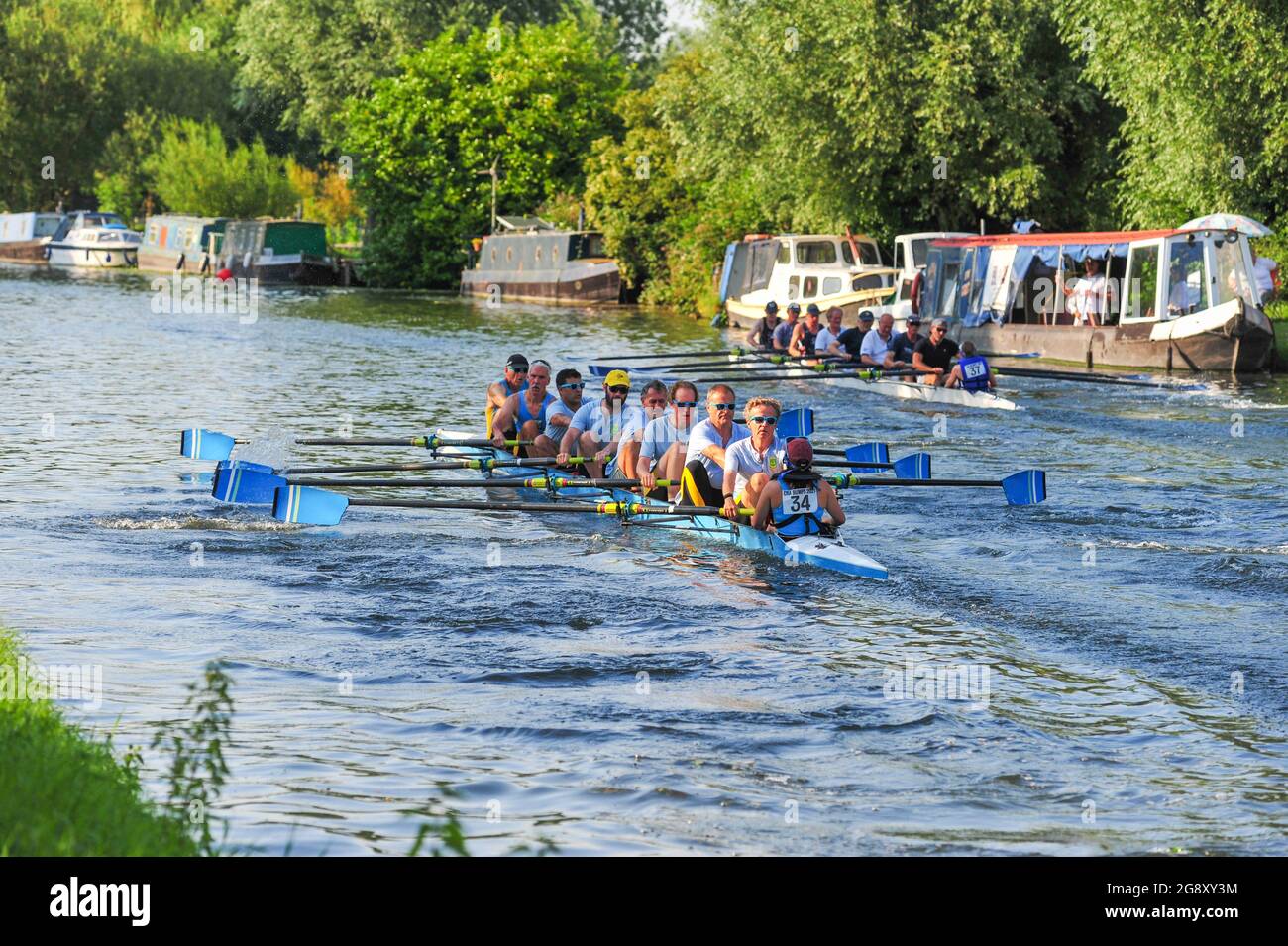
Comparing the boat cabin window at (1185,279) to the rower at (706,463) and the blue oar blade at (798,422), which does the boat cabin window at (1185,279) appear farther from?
the rower at (706,463)

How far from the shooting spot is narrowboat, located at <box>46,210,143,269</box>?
243 feet

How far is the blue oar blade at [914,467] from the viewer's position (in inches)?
665

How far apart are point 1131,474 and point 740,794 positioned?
40.7 ft

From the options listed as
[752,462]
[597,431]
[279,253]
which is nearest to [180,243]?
[279,253]

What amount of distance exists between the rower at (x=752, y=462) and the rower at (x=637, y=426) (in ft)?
5.60

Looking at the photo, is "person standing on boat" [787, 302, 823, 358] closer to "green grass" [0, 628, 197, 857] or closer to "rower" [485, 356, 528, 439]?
"rower" [485, 356, 528, 439]

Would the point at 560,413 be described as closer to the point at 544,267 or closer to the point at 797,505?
the point at 797,505

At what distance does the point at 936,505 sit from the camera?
17.7 m

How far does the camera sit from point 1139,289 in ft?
103

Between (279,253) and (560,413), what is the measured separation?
157ft
